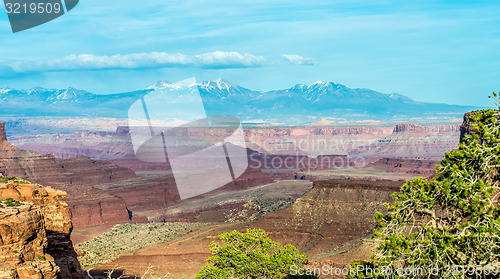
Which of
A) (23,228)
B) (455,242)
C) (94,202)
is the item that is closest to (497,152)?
(455,242)

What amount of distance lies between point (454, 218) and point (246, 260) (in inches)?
497

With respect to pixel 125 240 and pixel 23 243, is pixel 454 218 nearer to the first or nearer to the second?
pixel 23 243

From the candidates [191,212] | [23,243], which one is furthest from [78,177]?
[23,243]

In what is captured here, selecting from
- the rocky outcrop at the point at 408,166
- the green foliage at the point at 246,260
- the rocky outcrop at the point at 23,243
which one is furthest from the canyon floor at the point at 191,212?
the rocky outcrop at the point at 23,243

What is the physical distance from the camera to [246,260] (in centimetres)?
2619

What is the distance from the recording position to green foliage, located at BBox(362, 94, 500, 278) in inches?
590

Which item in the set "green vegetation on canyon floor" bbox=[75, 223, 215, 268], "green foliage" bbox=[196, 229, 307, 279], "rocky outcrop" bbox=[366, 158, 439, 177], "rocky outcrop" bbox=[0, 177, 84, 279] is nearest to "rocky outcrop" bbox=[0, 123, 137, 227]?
"green vegetation on canyon floor" bbox=[75, 223, 215, 268]

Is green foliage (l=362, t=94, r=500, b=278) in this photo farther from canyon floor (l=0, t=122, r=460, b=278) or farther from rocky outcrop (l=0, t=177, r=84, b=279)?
rocky outcrop (l=0, t=177, r=84, b=279)

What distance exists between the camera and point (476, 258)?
1525cm

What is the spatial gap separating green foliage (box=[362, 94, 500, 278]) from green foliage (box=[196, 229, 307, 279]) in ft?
35.8

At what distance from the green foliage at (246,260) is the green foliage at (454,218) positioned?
10.9 m

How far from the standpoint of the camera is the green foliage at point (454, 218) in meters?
15.0

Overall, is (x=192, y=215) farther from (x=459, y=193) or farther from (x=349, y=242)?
(x=459, y=193)

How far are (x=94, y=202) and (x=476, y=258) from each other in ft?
272
